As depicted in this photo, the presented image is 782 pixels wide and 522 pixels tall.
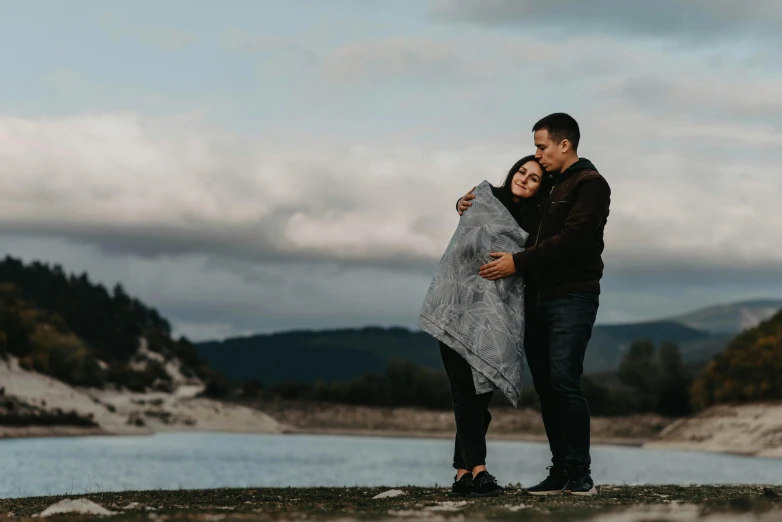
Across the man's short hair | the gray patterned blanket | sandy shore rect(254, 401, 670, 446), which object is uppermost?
the man's short hair

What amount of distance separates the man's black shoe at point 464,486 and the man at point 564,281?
50 cm

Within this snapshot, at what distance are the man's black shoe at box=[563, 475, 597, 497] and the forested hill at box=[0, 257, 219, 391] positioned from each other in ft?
245

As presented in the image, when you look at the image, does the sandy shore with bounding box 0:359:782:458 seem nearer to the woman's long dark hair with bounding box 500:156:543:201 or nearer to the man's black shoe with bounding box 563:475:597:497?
the woman's long dark hair with bounding box 500:156:543:201

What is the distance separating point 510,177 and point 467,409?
1887 mm

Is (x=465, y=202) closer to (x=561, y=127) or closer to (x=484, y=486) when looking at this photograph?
(x=561, y=127)

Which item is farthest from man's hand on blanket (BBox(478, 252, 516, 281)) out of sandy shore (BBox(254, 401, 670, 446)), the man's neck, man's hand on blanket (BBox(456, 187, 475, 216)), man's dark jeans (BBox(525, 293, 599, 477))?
sandy shore (BBox(254, 401, 670, 446))

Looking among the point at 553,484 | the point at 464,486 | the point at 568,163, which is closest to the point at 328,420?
the point at 553,484

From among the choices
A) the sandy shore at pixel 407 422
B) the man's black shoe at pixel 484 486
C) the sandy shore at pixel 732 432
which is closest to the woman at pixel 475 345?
the man's black shoe at pixel 484 486

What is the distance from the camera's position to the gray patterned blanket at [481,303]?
Result: 300 inches

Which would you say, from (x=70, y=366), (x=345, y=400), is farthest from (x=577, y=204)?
(x=345, y=400)

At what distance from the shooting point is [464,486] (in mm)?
7695

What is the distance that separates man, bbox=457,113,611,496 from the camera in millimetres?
7566

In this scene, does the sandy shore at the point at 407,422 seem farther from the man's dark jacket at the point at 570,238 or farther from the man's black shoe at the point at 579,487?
the man's dark jacket at the point at 570,238

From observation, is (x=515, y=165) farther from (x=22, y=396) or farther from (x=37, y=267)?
(x=37, y=267)
